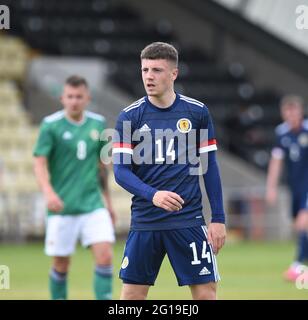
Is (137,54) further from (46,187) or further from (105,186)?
(46,187)

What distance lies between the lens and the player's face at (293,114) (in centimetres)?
1380

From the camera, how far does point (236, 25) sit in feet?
85.4

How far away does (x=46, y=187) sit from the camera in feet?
30.5

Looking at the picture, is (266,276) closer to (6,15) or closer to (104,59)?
(6,15)

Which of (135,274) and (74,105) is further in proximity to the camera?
(74,105)

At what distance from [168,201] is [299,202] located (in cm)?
790

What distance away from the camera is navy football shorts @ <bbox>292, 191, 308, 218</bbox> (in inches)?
559

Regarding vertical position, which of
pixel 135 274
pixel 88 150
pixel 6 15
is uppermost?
pixel 6 15

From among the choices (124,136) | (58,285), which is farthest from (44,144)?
(124,136)

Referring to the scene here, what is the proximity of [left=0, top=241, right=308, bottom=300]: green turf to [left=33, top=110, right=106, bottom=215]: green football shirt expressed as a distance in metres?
1.36

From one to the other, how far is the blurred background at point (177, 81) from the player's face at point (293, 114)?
6.04 metres

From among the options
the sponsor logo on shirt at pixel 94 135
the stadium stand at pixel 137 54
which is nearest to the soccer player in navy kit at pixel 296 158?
the sponsor logo on shirt at pixel 94 135
